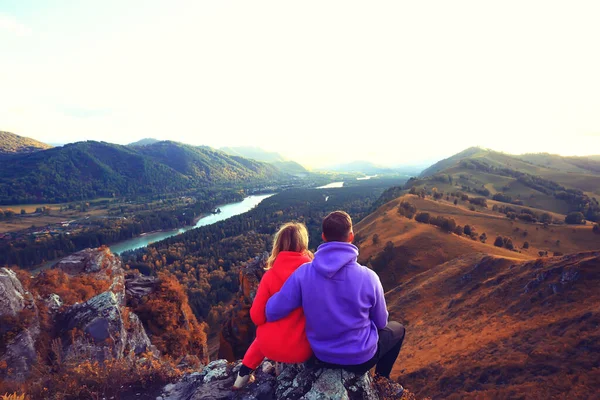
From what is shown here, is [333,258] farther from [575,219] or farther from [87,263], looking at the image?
[575,219]

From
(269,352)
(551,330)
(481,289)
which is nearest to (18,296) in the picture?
(269,352)

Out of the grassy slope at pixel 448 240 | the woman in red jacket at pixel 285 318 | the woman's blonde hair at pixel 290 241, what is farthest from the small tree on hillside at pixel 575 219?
the woman in red jacket at pixel 285 318

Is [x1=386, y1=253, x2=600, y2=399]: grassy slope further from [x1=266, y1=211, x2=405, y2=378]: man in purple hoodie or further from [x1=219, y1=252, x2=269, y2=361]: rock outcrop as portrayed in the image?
[x1=266, y1=211, x2=405, y2=378]: man in purple hoodie

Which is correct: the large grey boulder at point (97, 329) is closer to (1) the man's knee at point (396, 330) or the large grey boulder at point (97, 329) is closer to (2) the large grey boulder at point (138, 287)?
(2) the large grey boulder at point (138, 287)

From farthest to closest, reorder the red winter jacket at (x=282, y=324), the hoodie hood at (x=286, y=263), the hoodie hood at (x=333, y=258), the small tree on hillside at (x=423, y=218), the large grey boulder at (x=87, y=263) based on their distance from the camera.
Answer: the small tree on hillside at (x=423, y=218), the large grey boulder at (x=87, y=263), the hoodie hood at (x=286, y=263), the red winter jacket at (x=282, y=324), the hoodie hood at (x=333, y=258)

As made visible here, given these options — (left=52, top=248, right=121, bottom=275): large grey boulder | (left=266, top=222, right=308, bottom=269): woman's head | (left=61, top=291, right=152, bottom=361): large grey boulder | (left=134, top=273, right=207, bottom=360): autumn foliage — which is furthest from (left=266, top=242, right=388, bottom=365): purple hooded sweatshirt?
(left=52, top=248, right=121, bottom=275): large grey boulder

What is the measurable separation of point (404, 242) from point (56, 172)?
241 meters

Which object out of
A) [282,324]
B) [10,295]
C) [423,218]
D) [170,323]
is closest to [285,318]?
[282,324]

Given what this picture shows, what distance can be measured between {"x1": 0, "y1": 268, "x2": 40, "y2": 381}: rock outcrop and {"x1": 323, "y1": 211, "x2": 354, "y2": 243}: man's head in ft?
29.0

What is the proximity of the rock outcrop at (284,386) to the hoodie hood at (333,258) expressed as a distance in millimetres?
1775

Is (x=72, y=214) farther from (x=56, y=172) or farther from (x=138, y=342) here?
(x=138, y=342)

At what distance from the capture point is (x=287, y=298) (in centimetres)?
374

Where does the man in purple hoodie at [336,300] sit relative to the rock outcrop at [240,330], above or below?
above

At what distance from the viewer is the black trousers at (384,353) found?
4145 mm
